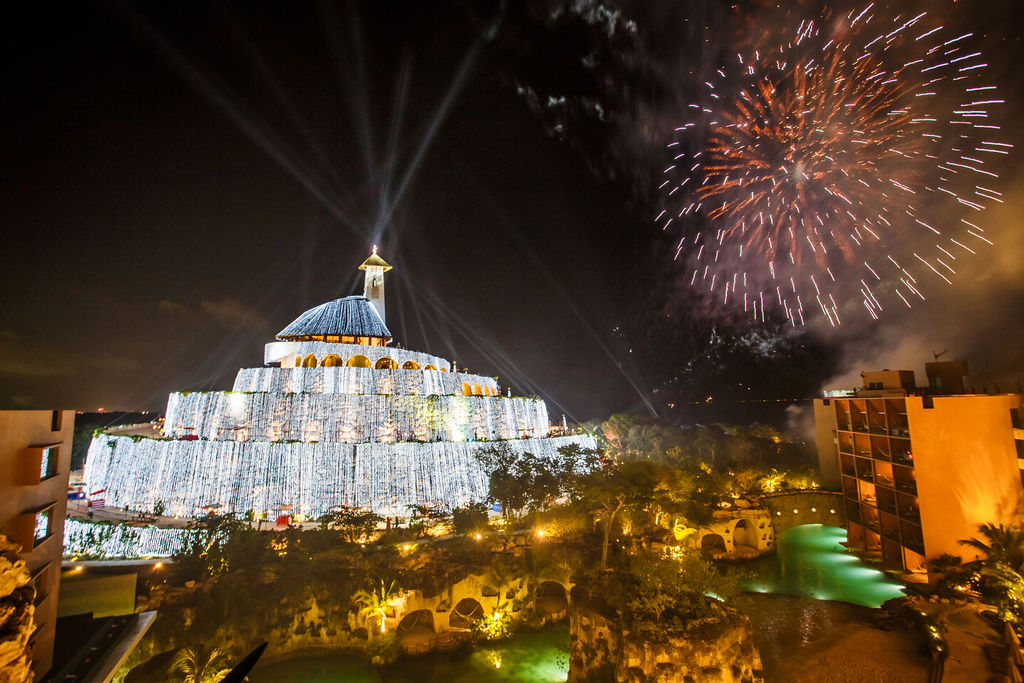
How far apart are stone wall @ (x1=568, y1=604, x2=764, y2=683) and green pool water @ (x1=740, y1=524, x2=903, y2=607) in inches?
360

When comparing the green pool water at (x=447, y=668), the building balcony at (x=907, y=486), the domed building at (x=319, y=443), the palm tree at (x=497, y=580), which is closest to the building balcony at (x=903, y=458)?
the building balcony at (x=907, y=486)

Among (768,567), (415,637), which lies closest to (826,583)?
(768,567)

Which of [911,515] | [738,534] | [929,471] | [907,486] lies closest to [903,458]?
[907,486]

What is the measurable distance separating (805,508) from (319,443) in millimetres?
30142

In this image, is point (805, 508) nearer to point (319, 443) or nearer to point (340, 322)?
point (319, 443)

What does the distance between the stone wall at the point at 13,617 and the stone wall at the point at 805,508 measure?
33.8m

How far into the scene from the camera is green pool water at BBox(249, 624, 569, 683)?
16828 mm

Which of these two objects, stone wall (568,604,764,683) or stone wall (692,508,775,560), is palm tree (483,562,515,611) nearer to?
stone wall (568,604,764,683)

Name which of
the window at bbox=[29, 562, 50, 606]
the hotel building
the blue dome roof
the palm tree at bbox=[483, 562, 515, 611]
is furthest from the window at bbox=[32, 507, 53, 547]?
the blue dome roof

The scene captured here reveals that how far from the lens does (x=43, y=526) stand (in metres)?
9.96

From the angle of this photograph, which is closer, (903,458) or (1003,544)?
(1003,544)

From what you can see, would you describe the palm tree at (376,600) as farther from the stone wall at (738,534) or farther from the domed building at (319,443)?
the stone wall at (738,534)

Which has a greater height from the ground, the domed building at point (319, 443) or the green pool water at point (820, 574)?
the domed building at point (319, 443)

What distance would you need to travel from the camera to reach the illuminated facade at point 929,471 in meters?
19.8
